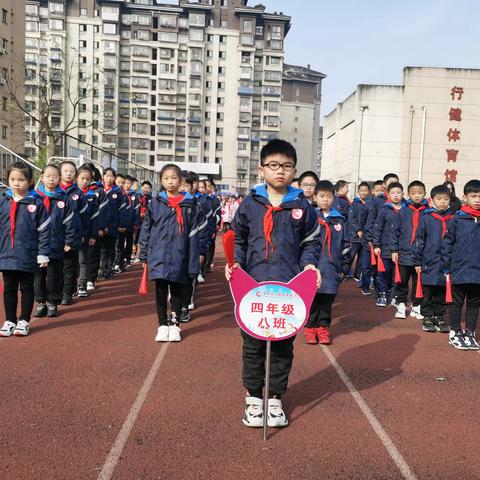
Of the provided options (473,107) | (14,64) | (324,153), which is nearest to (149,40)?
(14,64)

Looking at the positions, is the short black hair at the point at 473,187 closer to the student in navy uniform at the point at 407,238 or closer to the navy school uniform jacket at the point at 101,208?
the student in navy uniform at the point at 407,238

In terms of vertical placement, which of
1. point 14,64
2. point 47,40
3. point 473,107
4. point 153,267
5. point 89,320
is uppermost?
point 47,40

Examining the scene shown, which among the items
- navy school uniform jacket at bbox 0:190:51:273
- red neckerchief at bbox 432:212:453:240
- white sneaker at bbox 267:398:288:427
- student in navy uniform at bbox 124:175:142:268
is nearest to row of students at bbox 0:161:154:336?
navy school uniform jacket at bbox 0:190:51:273

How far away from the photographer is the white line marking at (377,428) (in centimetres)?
310

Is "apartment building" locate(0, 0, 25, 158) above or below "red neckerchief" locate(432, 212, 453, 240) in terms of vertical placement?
above

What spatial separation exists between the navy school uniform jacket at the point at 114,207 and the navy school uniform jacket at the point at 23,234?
11.5ft

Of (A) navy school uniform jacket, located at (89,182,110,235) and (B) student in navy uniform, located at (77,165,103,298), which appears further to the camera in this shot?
(A) navy school uniform jacket, located at (89,182,110,235)

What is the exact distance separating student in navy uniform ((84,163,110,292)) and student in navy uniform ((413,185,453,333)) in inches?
209

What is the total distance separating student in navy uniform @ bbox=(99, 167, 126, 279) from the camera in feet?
31.1

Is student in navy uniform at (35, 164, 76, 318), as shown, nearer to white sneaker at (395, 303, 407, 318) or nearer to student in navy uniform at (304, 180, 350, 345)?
student in navy uniform at (304, 180, 350, 345)

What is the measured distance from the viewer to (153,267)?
5688 millimetres

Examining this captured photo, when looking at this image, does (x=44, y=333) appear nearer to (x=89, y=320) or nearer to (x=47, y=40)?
(x=89, y=320)

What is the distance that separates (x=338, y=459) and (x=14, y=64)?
47.4 m

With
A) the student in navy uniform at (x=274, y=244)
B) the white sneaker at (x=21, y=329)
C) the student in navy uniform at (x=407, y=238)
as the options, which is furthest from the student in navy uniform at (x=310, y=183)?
the white sneaker at (x=21, y=329)
